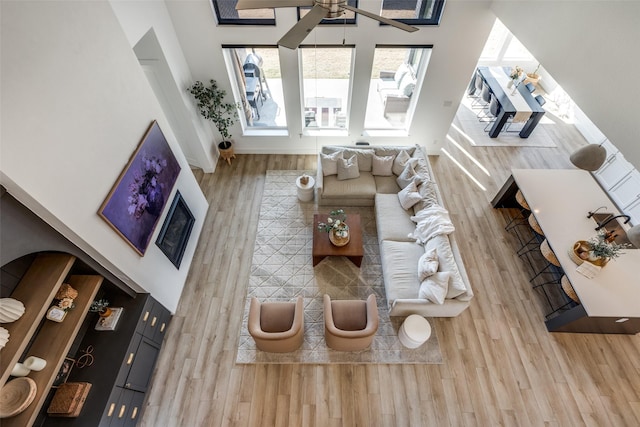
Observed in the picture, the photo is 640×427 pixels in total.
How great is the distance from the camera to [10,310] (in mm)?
2303

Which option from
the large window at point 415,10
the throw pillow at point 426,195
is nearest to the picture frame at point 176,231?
the throw pillow at point 426,195

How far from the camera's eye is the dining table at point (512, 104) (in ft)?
21.2

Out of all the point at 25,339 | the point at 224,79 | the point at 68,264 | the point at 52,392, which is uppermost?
the point at 224,79

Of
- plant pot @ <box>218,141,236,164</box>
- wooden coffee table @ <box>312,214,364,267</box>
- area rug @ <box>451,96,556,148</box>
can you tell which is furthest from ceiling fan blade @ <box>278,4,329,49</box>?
area rug @ <box>451,96,556,148</box>

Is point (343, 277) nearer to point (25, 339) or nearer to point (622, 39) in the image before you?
point (25, 339)

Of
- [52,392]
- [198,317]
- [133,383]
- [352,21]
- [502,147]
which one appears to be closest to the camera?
[52,392]

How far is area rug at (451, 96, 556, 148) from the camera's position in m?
6.77

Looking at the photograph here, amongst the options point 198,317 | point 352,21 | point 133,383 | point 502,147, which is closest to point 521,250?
point 502,147

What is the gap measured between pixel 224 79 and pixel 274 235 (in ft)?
9.35

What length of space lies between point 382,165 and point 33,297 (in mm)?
4704

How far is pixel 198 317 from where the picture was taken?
418 cm

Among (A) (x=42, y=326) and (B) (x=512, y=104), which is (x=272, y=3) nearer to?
(A) (x=42, y=326)

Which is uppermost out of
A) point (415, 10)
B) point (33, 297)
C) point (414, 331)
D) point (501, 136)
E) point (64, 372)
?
point (501, 136)

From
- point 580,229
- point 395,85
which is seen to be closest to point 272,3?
point 395,85
